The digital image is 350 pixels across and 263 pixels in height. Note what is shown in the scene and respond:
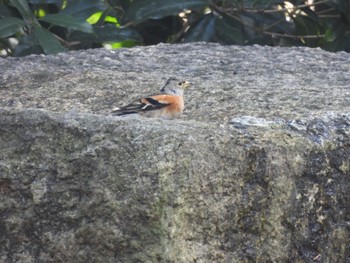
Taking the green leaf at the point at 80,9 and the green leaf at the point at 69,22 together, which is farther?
the green leaf at the point at 80,9

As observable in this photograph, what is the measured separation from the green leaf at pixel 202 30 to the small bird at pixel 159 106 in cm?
307

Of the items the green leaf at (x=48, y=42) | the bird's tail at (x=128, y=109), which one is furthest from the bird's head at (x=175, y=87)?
the green leaf at (x=48, y=42)

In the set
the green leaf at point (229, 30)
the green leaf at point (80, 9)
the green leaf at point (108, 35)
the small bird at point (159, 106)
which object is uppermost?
the small bird at point (159, 106)

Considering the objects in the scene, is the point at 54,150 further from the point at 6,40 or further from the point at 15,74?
the point at 6,40

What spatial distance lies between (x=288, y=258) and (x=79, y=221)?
3.17 ft

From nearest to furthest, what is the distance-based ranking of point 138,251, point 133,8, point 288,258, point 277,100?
point 138,251 → point 288,258 → point 277,100 → point 133,8

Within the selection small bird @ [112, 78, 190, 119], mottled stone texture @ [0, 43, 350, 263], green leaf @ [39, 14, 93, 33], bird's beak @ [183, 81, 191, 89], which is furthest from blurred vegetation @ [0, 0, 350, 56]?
mottled stone texture @ [0, 43, 350, 263]

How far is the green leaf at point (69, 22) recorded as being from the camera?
8352 millimetres

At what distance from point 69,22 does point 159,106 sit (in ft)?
8.50

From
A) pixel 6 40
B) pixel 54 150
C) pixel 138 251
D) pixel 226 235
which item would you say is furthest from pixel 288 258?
pixel 6 40

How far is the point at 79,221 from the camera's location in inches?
182

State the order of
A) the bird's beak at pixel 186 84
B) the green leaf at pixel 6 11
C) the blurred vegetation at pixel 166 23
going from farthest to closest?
the green leaf at pixel 6 11 → the blurred vegetation at pixel 166 23 → the bird's beak at pixel 186 84

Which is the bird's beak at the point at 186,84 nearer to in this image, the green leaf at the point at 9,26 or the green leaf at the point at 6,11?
the green leaf at the point at 9,26

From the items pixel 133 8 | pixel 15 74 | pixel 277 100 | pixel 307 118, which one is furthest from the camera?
pixel 133 8
